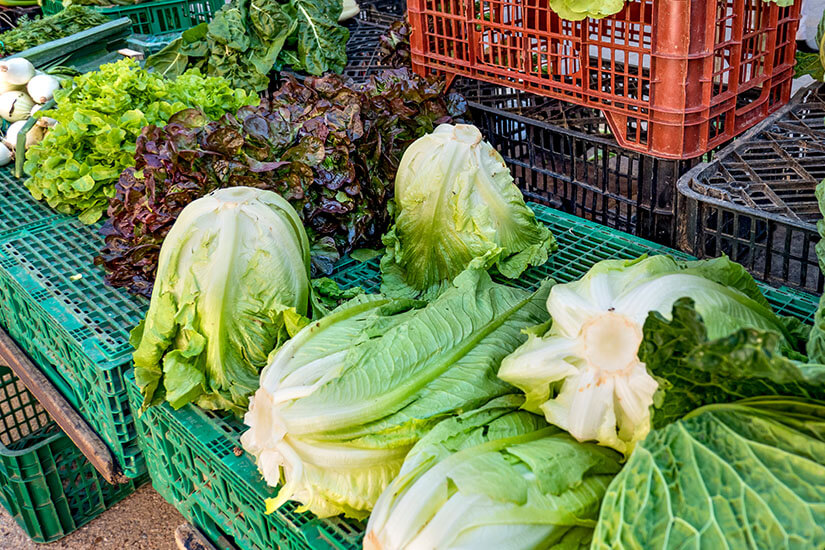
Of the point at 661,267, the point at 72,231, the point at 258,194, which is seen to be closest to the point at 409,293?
the point at 258,194

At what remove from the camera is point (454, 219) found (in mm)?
2283

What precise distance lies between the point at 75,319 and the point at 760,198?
2.17m

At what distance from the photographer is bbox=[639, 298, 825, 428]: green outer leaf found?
1.07 metres

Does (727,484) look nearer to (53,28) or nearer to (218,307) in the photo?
(218,307)

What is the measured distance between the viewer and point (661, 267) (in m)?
1.63

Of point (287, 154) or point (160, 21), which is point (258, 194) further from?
point (160, 21)

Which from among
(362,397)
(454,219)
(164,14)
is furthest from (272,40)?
(362,397)

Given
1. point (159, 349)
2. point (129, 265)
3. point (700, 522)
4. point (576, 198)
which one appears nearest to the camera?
point (700, 522)

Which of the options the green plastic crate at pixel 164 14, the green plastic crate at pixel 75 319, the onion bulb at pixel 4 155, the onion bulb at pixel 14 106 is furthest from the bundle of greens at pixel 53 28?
the green plastic crate at pixel 75 319

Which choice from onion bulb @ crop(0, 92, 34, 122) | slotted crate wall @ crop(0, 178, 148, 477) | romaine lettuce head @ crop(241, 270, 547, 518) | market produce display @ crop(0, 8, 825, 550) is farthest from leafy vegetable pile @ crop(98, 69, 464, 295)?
onion bulb @ crop(0, 92, 34, 122)

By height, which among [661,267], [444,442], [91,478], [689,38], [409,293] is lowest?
[91,478]

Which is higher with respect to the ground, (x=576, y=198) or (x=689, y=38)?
(x=689, y=38)

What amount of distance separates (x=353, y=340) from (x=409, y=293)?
0.64 metres

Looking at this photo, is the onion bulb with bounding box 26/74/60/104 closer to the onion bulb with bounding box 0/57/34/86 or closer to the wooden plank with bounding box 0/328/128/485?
the onion bulb with bounding box 0/57/34/86
